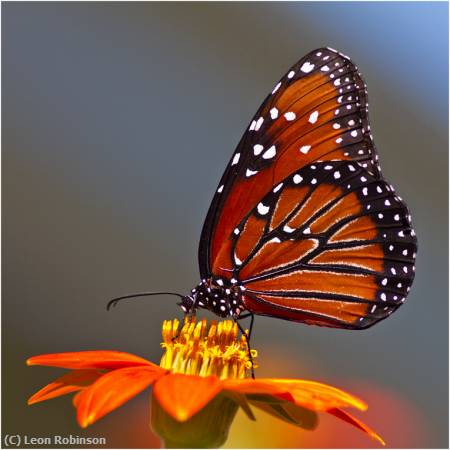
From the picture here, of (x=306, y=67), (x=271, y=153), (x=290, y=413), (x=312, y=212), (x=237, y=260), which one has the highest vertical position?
(x=306, y=67)

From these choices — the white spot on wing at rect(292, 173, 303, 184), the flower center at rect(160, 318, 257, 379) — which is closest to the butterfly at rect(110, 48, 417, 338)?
the white spot on wing at rect(292, 173, 303, 184)

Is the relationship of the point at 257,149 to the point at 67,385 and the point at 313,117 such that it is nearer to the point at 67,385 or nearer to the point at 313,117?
the point at 313,117

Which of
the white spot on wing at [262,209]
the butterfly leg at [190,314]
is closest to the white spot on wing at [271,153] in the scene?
the white spot on wing at [262,209]

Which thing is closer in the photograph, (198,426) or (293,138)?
(198,426)

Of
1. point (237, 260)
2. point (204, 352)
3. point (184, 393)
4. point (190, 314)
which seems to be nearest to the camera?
point (184, 393)

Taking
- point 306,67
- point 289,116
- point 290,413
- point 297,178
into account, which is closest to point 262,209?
point 297,178

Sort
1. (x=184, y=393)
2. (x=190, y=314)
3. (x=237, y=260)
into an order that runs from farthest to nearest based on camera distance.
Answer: (x=237, y=260) < (x=190, y=314) < (x=184, y=393)

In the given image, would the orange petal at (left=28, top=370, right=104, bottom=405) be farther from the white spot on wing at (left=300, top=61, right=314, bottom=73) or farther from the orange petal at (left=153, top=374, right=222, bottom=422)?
the white spot on wing at (left=300, top=61, right=314, bottom=73)
